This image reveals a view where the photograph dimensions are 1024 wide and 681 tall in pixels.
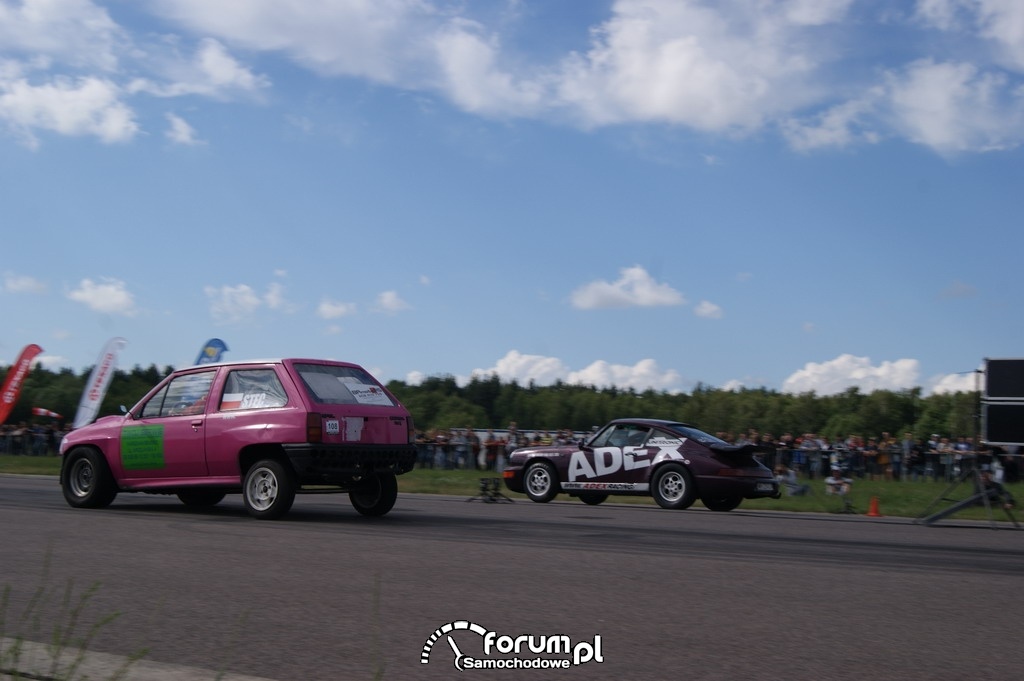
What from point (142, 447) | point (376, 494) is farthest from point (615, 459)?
point (142, 447)

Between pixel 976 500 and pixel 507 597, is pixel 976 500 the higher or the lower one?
the higher one

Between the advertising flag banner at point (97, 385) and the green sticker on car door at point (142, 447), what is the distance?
74.3 feet

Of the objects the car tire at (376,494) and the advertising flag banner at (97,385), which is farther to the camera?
the advertising flag banner at (97,385)

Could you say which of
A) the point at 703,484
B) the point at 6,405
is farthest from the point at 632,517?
the point at 6,405

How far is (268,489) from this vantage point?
11508 mm

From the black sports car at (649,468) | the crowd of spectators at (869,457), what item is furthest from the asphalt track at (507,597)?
the crowd of spectators at (869,457)

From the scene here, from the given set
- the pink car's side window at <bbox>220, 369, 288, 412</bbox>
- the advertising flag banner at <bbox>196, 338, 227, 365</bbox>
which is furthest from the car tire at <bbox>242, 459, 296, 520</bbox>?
the advertising flag banner at <bbox>196, 338, 227, 365</bbox>

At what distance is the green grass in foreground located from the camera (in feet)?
58.2

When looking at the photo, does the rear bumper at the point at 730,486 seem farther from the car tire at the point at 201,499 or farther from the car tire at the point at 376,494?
the car tire at the point at 201,499

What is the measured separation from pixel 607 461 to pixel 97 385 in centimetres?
2264

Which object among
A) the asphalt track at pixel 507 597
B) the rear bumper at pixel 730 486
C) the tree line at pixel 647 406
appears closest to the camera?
the asphalt track at pixel 507 597

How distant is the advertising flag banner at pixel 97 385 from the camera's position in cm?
3431

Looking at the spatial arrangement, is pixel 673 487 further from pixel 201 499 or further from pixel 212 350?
pixel 212 350

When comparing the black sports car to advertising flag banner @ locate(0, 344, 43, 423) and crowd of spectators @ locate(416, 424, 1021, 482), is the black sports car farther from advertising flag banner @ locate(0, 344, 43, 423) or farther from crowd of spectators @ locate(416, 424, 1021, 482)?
advertising flag banner @ locate(0, 344, 43, 423)
